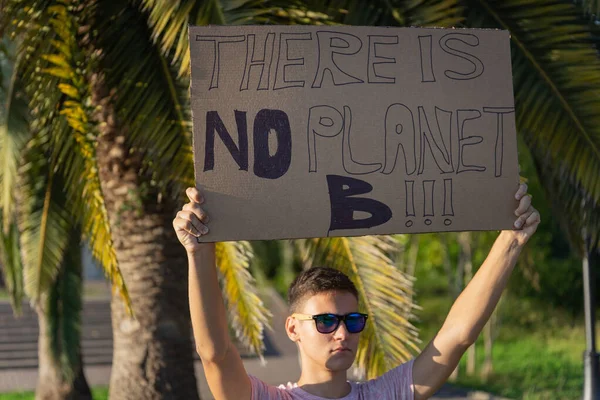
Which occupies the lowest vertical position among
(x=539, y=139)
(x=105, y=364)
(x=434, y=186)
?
(x=105, y=364)

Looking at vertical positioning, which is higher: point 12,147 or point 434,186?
point 12,147

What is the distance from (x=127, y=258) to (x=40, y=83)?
1.78 m

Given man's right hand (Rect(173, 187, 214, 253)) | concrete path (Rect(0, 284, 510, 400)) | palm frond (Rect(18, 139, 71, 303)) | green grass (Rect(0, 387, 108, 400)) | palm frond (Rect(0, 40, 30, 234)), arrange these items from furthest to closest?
concrete path (Rect(0, 284, 510, 400)) < green grass (Rect(0, 387, 108, 400)) < palm frond (Rect(18, 139, 71, 303)) < palm frond (Rect(0, 40, 30, 234)) < man's right hand (Rect(173, 187, 214, 253))

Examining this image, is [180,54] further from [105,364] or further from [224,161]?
[105,364]

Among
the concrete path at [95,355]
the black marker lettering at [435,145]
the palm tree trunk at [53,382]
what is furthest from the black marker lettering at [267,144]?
the concrete path at [95,355]

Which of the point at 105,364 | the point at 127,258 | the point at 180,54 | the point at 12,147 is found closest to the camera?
the point at 180,54

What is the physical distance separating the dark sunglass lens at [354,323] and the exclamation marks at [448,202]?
0.38 metres

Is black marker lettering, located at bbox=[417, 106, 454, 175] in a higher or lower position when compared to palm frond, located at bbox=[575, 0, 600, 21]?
lower

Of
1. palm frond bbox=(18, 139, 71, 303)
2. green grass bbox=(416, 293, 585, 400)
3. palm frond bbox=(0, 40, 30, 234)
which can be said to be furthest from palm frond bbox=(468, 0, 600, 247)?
green grass bbox=(416, 293, 585, 400)

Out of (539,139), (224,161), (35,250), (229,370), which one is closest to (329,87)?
(224,161)

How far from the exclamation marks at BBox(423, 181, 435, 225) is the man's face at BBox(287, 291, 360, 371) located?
12.8 inches

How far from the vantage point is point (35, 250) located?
9117mm

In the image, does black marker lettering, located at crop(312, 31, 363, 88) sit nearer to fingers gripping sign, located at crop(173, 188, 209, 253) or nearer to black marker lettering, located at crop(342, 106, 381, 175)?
black marker lettering, located at crop(342, 106, 381, 175)

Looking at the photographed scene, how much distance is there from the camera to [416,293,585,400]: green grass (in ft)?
46.0
